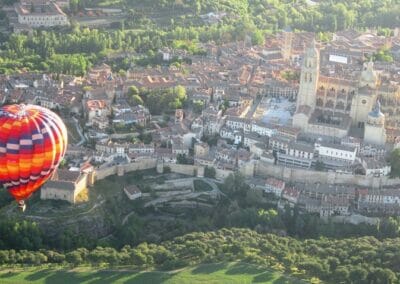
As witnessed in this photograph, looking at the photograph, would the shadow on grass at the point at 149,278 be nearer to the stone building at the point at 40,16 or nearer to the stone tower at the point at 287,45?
the stone tower at the point at 287,45

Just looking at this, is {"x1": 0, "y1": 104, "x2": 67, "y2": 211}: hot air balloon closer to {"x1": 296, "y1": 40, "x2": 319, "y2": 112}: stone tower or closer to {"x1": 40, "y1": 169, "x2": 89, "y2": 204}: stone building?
{"x1": 40, "y1": 169, "x2": 89, "y2": 204}: stone building

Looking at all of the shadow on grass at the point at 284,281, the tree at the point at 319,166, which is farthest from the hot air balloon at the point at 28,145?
the tree at the point at 319,166

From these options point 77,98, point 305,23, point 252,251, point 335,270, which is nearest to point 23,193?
point 252,251

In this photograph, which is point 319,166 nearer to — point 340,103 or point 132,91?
point 340,103

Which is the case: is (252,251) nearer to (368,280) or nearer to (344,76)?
(368,280)

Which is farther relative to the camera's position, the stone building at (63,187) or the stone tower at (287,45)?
the stone tower at (287,45)

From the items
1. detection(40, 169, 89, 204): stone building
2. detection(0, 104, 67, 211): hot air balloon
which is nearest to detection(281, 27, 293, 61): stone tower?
detection(40, 169, 89, 204): stone building
